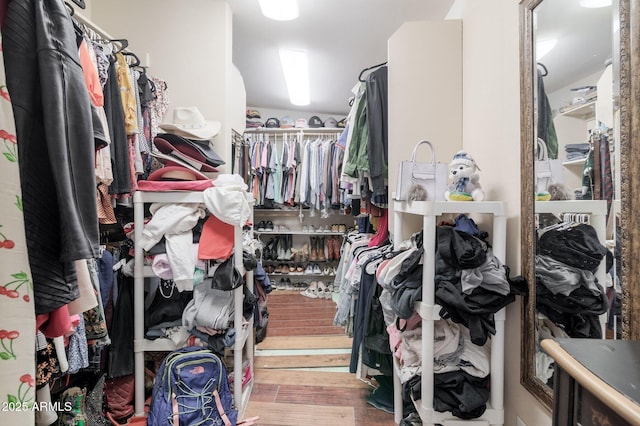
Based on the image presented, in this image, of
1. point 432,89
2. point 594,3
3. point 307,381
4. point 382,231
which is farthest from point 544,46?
point 307,381

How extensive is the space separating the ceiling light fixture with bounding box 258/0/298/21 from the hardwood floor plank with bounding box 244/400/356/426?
2641 mm

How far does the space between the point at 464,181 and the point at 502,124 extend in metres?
0.31

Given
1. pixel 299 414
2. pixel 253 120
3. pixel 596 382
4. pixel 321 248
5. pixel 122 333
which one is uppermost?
pixel 253 120

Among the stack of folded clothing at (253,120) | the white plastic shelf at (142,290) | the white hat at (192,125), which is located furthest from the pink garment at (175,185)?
the stack of folded clothing at (253,120)

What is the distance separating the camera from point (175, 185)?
1654 millimetres

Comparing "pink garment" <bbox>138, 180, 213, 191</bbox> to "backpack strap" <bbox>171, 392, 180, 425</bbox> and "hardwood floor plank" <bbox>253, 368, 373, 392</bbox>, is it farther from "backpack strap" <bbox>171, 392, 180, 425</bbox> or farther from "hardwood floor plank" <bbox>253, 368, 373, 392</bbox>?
"hardwood floor plank" <bbox>253, 368, 373, 392</bbox>

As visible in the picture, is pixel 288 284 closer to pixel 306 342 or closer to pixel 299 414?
pixel 306 342

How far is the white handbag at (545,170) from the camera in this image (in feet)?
3.56

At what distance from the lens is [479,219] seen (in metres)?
1.60

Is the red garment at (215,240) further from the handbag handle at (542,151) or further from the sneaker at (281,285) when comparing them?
the sneaker at (281,285)

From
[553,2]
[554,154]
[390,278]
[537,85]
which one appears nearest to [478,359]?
[390,278]

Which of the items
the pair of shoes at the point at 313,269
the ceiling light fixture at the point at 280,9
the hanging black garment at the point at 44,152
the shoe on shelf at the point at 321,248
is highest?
the ceiling light fixture at the point at 280,9

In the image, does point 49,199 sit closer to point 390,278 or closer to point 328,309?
point 390,278

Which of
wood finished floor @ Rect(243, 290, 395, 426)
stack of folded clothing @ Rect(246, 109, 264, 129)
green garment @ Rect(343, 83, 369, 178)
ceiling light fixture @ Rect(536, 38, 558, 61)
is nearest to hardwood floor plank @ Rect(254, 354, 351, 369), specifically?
wood finished floor @ Rect(243, 290, 395, 426)
